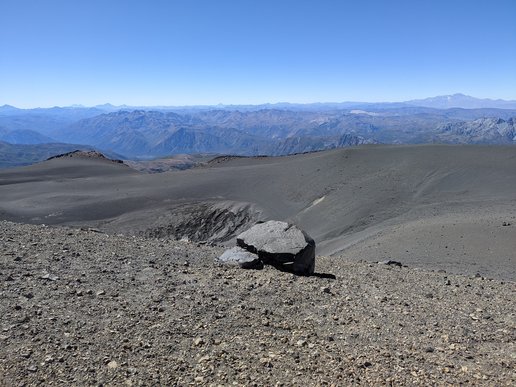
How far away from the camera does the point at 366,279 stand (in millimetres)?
12016

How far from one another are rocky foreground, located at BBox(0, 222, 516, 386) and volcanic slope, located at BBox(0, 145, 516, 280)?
927cm

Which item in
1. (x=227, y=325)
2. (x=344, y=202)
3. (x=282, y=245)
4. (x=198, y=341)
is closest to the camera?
(x=198, y=341)

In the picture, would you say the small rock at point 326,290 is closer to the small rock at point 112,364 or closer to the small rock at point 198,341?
the small rock at point 198,341

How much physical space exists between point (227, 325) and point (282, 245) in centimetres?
437

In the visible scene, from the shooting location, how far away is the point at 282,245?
468 inches

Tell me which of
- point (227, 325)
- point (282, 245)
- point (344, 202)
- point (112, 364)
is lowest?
point (344, 202)

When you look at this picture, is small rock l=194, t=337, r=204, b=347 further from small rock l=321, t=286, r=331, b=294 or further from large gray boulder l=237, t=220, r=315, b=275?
large gray boulder l=237, t=220, r=315, b=275

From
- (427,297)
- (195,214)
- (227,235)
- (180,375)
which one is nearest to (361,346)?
(180,375)

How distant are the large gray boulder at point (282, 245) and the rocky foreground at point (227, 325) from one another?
493mm

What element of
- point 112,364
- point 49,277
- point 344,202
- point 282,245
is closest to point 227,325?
point 112,364

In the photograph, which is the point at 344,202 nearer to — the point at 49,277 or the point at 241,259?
the point at 241,259

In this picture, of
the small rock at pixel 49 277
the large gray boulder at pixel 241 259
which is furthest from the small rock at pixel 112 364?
the large gray boulder at pixel 241 259

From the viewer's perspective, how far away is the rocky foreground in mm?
6328

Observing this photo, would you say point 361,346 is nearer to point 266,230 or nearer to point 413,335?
point 413,335
